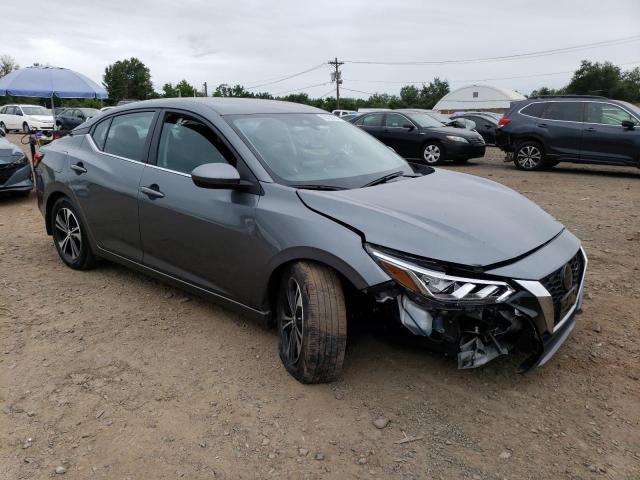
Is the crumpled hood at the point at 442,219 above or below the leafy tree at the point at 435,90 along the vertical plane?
below

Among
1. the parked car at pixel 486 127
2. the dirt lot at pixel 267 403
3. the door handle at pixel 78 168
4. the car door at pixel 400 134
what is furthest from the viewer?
the parked car at pixel 486 127

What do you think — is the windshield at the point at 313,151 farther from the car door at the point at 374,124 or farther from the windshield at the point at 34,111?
the windshield at the point at 34,111

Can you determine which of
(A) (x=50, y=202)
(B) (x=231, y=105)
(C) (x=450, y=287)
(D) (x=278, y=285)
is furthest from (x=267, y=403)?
(A) (x=50, y=202)

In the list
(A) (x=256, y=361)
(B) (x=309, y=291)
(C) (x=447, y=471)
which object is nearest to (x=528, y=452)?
(C) (x=447, y=471)

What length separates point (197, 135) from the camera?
3500 mm

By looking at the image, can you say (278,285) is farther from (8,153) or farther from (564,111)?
(564,111)

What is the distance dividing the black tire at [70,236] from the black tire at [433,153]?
9552 mm

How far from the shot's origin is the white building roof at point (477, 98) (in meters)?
56.6

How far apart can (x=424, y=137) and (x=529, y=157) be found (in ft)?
8.07

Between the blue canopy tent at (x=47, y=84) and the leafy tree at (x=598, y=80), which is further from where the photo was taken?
the leafy tree at (x=598, y=80)

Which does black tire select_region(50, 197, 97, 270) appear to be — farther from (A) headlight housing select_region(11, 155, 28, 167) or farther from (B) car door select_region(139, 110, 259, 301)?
(A) headlight housing select_region(11, 155, 28, 167)

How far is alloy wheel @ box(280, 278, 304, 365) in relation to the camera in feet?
9.36

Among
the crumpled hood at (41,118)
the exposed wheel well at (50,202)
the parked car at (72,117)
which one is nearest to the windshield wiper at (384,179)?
the exposed wheel well at (50,202)

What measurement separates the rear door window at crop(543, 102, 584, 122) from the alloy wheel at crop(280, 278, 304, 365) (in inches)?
409
